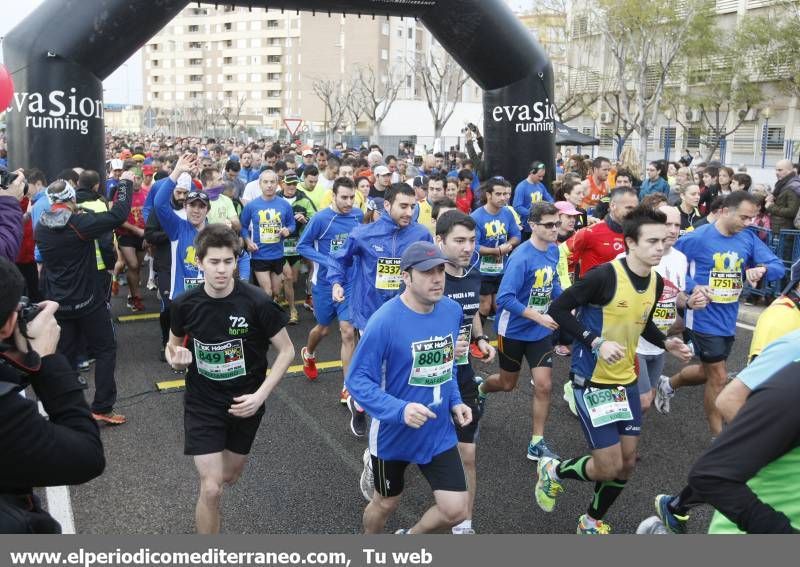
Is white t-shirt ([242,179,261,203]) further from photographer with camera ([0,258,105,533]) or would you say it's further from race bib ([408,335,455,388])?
photographer with camera ([0,258,105,533])

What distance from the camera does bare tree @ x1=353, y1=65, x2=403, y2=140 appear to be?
172ft

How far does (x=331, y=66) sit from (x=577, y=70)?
150 ft

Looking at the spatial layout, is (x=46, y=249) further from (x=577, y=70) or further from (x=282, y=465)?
(x=577, y=70)

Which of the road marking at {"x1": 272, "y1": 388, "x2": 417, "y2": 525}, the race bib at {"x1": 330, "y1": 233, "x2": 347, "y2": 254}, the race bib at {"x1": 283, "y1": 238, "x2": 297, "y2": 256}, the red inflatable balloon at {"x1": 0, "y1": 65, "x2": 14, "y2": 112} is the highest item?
the red inflatable balloon at {"x1": 0, "y1": 65, "x2": 14, "y2": 112}

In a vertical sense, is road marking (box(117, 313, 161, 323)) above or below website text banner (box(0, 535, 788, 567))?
below

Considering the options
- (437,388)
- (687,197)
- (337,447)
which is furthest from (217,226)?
(687,197)

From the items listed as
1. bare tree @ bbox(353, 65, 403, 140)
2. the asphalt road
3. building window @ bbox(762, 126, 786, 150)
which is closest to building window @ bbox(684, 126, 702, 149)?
building window @ bbox(762, 126, 786, 150)

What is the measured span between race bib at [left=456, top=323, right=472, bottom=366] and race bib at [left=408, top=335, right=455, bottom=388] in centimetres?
71

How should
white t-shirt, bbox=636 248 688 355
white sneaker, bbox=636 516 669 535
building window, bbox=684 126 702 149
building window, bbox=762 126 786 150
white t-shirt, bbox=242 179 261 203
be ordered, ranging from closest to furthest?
1. white sneaker, bbox=636 516 669 535
2. white t-shirt, bbox=636 248 688 355
3. white t-shirt, bbox=242 179 261 203
4. building window, bbox=762 126 786 150
5. building window, bbox=684 126 702 149

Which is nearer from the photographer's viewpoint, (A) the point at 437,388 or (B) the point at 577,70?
(A) the point at 437,388

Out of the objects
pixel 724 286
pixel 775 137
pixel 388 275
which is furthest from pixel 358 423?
pixel 775 137

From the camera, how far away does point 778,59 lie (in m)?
29.1

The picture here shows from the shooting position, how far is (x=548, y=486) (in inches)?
178

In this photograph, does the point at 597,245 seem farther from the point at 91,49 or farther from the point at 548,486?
the point at 91,49
